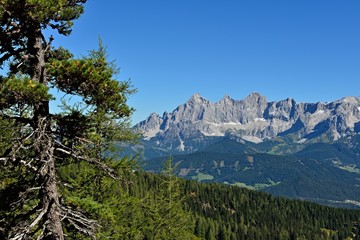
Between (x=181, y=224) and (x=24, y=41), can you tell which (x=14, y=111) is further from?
(x=181, y=224)

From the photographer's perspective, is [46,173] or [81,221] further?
[81,221]

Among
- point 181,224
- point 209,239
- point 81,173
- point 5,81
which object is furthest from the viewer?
point 209,239

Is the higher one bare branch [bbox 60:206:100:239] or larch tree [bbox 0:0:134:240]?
larch tree [bbox 0:0:134:240]

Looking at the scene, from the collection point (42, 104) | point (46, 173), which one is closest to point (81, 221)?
point (46, 173)

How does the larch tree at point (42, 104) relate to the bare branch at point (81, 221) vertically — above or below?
above

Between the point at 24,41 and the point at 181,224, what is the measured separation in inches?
1607

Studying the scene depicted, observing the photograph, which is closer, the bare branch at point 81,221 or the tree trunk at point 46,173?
the tree trunk at point 46,173

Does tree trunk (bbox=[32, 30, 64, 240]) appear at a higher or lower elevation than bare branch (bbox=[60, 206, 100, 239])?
higher

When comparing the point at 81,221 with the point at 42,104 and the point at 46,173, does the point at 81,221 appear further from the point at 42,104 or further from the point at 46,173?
the point at 42,104

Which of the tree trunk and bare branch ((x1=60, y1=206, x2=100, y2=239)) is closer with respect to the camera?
the tree trunk

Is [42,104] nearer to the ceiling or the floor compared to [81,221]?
nearer to the ceiling

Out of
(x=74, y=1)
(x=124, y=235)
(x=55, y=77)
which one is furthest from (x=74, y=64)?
(x=124, y=235)

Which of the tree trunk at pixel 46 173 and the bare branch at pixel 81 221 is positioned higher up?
the tree trunk at pixel 46 173

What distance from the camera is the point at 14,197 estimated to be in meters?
13.7
